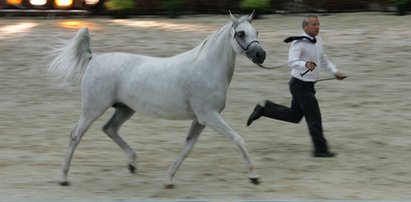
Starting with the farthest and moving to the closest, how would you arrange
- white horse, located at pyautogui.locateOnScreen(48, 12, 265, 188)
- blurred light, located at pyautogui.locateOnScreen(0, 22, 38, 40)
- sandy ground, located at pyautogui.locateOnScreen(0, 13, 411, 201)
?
blurred light, located at pyautogui.locateOnScreen(0, 22, 38, 40)
sandy ground, located at pyautogui.locateOnScreen(0, 13, 411, 201)
white horse, located at pyautogui.locateOnScreen(48, 12, 265, 188)

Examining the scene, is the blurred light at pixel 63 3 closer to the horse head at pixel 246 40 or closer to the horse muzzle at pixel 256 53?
the horse head at pixel 246 40

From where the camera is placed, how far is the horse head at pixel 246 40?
7.11 metres

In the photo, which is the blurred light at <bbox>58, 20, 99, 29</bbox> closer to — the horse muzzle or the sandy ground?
the sandy ground

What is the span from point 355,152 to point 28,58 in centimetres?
761

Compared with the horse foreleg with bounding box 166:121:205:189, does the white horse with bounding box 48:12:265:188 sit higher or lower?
higher

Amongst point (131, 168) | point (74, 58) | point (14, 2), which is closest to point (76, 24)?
point (14, 2)

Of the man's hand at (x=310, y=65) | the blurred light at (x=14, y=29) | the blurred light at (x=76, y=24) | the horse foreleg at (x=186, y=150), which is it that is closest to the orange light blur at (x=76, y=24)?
the blurred light at (x=76, y=24)

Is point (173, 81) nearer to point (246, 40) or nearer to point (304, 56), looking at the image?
point (246, 40)

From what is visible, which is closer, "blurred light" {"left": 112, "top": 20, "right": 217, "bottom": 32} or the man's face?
the man's face

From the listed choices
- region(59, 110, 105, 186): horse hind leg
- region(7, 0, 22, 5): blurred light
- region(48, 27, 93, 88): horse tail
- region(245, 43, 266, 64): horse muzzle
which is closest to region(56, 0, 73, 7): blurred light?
region(7, 0, 22, 5): blurred light

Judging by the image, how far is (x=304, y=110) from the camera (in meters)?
8.55

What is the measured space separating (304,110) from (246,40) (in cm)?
169

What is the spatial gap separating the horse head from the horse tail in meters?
1.66

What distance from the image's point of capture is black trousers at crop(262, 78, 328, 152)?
335 inches
